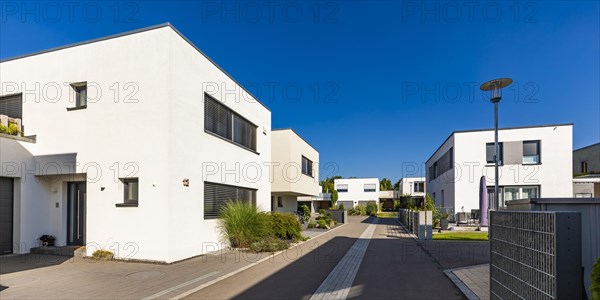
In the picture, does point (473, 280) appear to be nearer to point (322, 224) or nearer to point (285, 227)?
point (285, 227)

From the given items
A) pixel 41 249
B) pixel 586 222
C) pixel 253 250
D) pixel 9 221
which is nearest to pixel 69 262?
pixel 41 249

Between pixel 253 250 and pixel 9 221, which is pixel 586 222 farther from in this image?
pixel 9 221

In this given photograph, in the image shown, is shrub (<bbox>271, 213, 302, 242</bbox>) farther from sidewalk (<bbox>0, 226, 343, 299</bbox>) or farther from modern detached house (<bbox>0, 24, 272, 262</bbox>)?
sidewalk (<bbox>0, 226, 343, 299</bbox>)

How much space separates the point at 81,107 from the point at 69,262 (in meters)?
4.54

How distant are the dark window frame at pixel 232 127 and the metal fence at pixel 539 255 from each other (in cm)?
963

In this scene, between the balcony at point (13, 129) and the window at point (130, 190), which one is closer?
the window at point (130, 190)

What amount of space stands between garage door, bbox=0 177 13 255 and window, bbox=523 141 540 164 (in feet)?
91.9

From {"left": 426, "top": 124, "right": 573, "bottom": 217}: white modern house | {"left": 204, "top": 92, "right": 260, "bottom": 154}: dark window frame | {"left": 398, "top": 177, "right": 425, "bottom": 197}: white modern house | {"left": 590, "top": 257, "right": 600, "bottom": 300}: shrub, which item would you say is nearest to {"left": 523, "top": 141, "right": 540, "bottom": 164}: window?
{"left": 426, "top": 124, "right": 573, "bottom": 217}: white modern house

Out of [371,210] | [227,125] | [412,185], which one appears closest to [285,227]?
[227,125]

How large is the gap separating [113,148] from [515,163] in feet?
81.5

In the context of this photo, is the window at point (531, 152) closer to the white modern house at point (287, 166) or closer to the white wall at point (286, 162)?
the white modern house at point (287, 166)

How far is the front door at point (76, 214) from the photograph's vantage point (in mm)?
11133

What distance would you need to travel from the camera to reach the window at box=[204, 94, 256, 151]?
12484mm

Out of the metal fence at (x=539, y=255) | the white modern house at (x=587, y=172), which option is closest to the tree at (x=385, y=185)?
the white modern house at (x=587, y=172)
